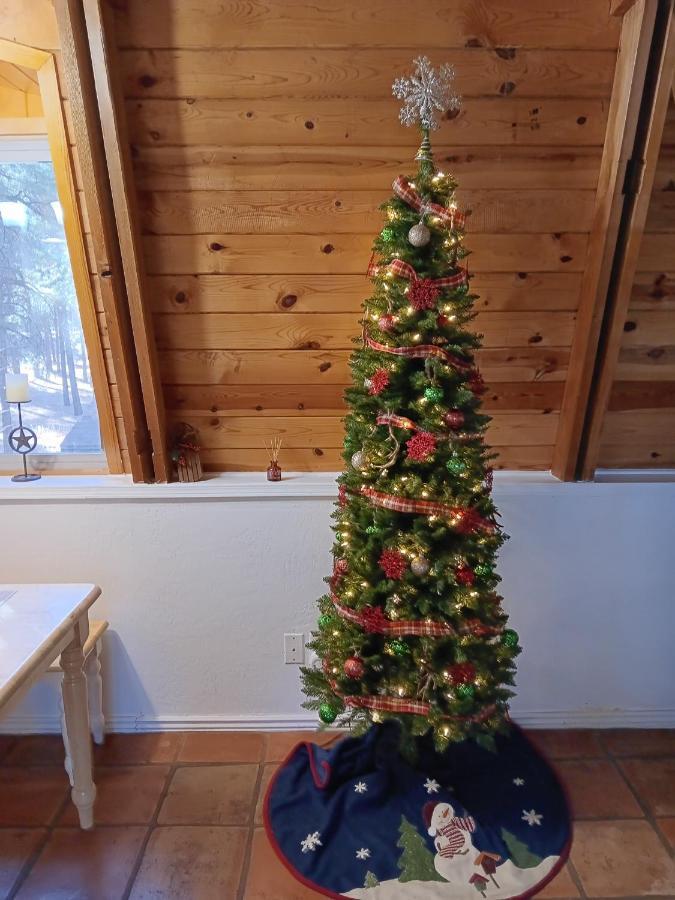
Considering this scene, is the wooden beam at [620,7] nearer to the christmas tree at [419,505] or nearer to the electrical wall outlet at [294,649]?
the christmas tree at [419,505]

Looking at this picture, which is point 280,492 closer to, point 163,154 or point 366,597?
point 366,597

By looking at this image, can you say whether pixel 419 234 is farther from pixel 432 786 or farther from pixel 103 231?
pixel 432 786

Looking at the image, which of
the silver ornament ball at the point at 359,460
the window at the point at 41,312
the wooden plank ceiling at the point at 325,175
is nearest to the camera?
the wooden plank ceiling at the point at 325,175

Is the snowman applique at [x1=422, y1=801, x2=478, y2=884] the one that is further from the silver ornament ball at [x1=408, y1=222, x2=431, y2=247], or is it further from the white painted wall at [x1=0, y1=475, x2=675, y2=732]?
the silver ornament ball at [x1=408, y1=222, x2=431, y2=247]

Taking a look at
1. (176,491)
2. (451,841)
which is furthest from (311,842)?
(176,491)

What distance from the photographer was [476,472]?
160cm

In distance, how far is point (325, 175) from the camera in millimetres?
1666

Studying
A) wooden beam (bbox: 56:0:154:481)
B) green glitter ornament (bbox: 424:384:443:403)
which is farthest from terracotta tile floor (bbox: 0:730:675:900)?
green glitter ornament (bbox: 424:384:443:403)

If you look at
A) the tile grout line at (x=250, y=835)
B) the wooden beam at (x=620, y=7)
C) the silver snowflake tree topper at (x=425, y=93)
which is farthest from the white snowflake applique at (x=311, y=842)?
the wooden beam at (x=620, y=7)

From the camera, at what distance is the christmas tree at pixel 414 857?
155cm

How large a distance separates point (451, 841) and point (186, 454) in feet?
4.82

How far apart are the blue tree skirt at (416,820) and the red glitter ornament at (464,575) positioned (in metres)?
0.58

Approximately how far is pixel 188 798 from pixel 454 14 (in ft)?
8.03

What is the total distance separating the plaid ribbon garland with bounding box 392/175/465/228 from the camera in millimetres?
1477
